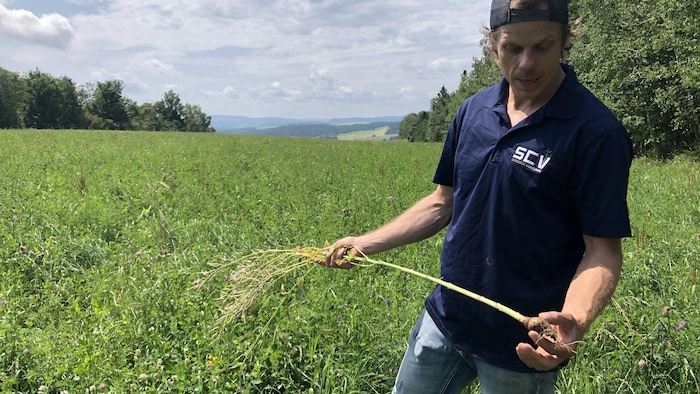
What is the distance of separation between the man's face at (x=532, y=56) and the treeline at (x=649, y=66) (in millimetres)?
13350

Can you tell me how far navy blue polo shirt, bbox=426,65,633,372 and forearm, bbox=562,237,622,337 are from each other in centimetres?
6

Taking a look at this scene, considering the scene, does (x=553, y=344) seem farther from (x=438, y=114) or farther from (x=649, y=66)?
(x=438, y=114)

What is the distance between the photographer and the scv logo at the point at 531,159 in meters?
1.33

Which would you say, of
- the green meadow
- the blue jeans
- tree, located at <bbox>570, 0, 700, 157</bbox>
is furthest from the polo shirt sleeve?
tree, located at <bbox>570, 0, 700, 157</bbox>

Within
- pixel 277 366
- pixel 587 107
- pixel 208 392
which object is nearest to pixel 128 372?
pixel 208 392

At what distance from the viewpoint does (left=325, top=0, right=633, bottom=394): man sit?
4.09ft

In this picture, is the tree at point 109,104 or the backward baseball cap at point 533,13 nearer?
the backward baseball cap at point 533,13

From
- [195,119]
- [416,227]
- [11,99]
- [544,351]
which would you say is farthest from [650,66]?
[195,119]

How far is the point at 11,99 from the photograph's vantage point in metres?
57.4

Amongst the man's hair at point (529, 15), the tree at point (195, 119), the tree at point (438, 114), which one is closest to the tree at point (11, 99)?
the tree at point (195, 119)

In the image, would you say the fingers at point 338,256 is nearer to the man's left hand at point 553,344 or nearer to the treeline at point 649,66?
the man's left hand at point 553,344

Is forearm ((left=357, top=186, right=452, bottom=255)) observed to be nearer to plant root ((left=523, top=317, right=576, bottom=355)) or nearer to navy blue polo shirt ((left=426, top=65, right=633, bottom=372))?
navy blue polo shirt ((left=426, top=65, right=633, bottom=372))

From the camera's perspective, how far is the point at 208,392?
2.43 m

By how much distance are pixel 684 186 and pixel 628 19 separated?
10.3m
